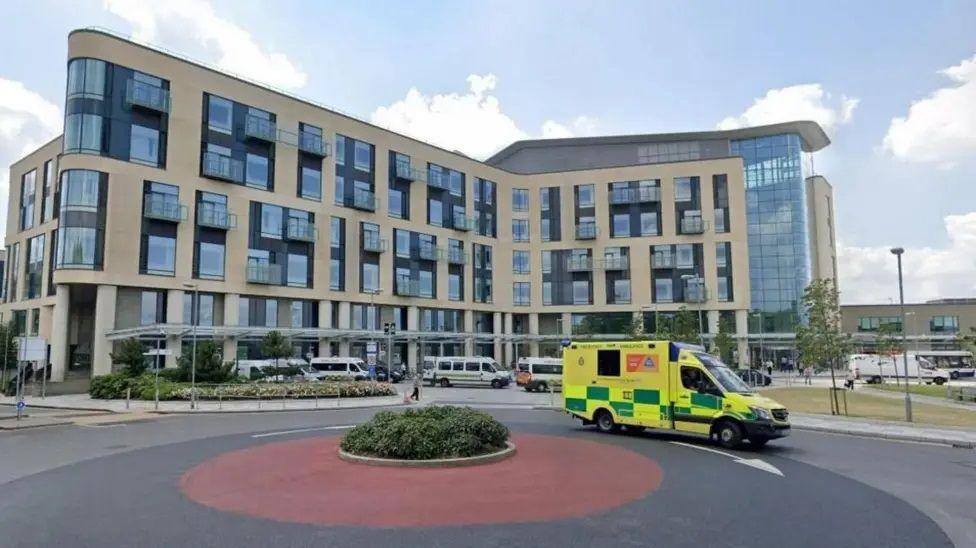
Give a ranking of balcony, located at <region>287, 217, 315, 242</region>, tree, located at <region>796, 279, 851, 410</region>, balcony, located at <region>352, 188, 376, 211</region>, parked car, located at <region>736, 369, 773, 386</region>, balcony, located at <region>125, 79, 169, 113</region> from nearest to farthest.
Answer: tree, located at <region>796, 279, 851, 410</region> < balcony, located at <region>125, 79, 169, 113</region> < parked car, located at <region>736, 369, 773, 386</region> < balcony, located at <region>287, 217, 315, 242</region> < balcony, located at <region>352, 188, 376, 211</region>

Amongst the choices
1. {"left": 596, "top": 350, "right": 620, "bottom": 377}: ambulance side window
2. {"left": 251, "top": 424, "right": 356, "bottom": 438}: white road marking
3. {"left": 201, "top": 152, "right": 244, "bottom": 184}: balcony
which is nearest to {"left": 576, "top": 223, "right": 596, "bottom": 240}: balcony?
{"left": 201, "top": 152, "right": 244, "bottom": 184}: balcony

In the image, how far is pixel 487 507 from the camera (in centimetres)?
954

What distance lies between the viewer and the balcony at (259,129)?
49781mm

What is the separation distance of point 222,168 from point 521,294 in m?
36.1

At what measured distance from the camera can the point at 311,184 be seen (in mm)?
54844

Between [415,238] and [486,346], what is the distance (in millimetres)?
15036

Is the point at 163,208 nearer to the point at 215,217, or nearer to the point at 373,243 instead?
the point at 215,217

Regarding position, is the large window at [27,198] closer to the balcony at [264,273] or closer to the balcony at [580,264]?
the balcony at [264,273]

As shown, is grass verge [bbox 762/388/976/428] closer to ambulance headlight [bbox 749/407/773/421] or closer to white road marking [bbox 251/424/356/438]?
ambulance headlight [bbox 749/407/773/421]

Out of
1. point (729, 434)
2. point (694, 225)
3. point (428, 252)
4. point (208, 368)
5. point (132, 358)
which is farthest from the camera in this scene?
point (694, 225)

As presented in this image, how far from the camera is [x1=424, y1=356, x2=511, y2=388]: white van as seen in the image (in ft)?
155

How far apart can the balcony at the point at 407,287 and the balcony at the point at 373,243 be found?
358 cm

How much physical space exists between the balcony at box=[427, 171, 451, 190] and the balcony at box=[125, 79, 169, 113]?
1008 inches

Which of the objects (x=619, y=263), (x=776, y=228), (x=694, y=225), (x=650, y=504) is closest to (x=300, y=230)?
(x=619, y=263)
